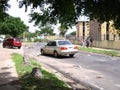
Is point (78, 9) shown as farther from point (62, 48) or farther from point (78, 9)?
point (62, 48)

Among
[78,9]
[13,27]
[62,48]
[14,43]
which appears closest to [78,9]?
[78,9]

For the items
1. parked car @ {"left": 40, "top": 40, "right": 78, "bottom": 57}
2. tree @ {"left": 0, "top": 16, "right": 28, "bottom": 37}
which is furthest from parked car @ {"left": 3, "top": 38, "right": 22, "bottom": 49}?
tree @ {"left": 0, "top": 16, "right": 28, "bottom": 37}

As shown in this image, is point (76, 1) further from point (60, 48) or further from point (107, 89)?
point (60, 48)

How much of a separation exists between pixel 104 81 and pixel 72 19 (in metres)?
5.27

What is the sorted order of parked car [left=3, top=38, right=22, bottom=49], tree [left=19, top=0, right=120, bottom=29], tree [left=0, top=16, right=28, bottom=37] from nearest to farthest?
tree [left=19, top=0, right=120, bottom=29] < parked car [left=3, top=38, right=22, bottom=49] < tree [left=0, top=16, right=28, bottom=37]

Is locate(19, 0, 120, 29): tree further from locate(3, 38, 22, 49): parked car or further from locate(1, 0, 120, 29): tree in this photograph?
locate(3, 38, 22, 49): parked car

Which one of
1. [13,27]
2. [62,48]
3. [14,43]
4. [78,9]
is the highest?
[13,27]

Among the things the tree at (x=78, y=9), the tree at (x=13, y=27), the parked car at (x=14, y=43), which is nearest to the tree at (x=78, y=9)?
the tree at (x=78, y=9)

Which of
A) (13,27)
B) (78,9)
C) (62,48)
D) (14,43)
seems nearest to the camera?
(78,9)

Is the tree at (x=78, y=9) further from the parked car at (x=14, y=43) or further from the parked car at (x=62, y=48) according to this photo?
the parked car at (x=14, y=43)

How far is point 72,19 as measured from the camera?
10781mm

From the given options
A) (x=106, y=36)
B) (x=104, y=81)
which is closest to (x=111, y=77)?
(x=104, y=81)

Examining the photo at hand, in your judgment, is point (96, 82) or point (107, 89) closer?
point (107, 89)

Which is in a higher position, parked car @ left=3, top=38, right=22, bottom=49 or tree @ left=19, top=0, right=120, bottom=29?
tree @ left=19, top=0, right=120, bottom=29
